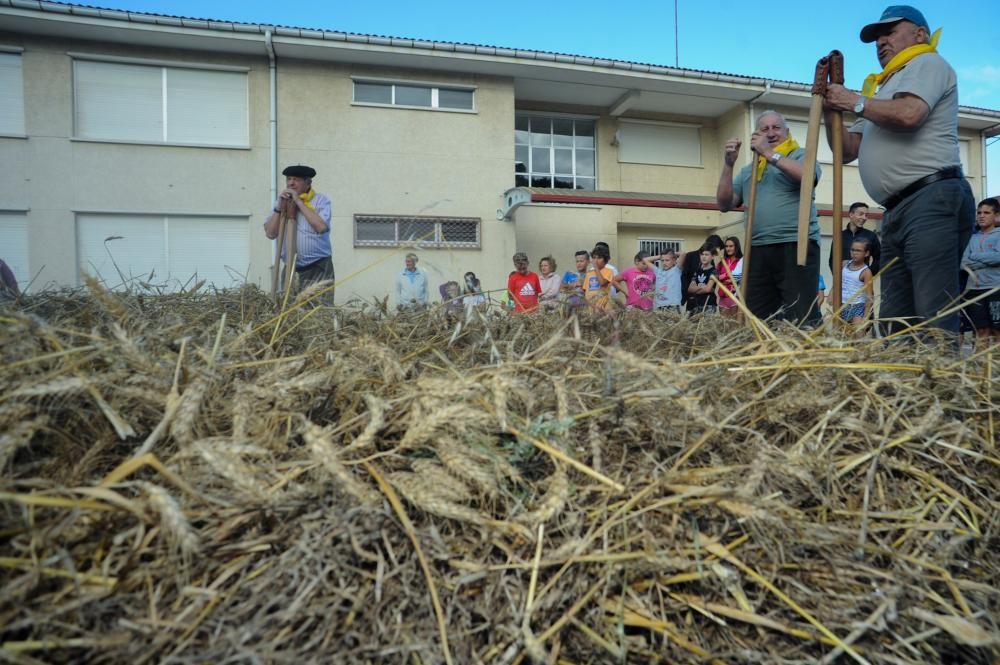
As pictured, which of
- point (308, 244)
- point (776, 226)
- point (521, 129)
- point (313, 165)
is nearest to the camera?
point (776, 226)

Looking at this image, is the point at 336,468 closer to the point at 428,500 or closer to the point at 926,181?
the point at 428,500

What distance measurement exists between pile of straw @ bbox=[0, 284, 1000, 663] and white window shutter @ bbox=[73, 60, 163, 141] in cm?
1113

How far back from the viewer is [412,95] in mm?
11023

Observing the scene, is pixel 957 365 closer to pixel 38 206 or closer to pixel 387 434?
pixel 387 434

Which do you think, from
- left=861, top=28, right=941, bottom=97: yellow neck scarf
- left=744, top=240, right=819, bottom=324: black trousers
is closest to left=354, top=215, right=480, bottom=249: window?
left=744, top=240, right=819, bottom=324: black trousers

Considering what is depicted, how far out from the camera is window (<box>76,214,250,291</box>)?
9.62 m

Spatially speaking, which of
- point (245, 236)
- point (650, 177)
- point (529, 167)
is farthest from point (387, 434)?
point (650, 177)

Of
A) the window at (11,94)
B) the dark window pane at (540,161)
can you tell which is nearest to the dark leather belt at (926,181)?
the dark window pane at (540,161)

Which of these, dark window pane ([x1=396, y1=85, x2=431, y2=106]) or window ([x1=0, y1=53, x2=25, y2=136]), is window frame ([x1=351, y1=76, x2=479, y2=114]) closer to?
dark window pane ([x1=396, y1=85, x2=431, y2=106])

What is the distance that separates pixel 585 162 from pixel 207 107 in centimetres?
774

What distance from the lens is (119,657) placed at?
1.81 feet

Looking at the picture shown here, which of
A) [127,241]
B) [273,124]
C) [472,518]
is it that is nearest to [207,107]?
[273,124]

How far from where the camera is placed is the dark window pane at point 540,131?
12.8 metres

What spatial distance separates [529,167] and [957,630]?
41.8ft
